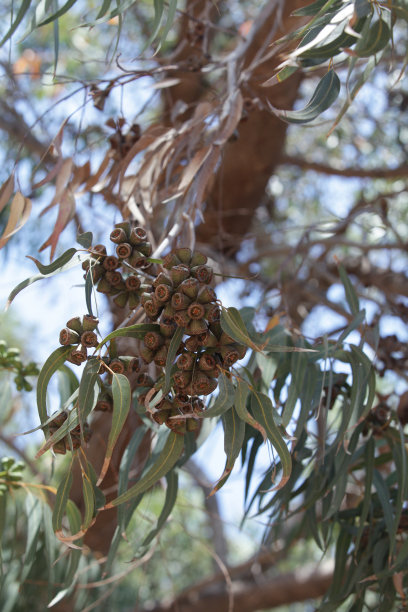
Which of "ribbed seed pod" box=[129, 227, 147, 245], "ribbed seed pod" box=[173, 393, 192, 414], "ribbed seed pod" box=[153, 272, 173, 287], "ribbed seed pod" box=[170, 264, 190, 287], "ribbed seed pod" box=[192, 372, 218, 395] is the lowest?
"ribbed seed pod" box=[173, 393, 192, 414]

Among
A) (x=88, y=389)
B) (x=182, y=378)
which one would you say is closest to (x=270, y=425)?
(x=182, y=378)

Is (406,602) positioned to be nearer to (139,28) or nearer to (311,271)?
(311,271)

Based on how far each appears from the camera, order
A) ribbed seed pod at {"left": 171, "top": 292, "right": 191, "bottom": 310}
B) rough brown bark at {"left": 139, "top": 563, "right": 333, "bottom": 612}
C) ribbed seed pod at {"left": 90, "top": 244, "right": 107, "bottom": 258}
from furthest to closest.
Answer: rough brown bark at {"left": 139, "top": 563, "right": 333, "bottom": 612} → ribbed seed pod at {"left": 90, "top": 244, "right": 107, "bottom": 258} → ribbed seed pod at {"left": 171, "top": 292, "right": 191, "bottom": 310}

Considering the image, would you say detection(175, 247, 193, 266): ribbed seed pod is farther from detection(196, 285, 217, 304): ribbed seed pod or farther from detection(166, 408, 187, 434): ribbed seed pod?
detection(166, 408, 187, 434): ribbed seed pod

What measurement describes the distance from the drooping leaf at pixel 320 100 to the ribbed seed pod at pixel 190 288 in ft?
1.00

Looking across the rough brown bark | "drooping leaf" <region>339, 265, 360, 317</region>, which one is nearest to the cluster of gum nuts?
"drooping leaf" <region>339, 265, 360, 317</region>

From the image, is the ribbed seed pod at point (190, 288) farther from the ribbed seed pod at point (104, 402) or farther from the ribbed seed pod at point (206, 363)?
the ribbed seed pod at point (104, 402)

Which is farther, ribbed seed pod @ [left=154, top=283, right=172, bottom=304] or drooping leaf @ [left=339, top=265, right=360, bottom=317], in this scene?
drooping leaf @ [left=339, top=265, right=360, bottom=317]

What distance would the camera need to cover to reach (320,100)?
105 cm

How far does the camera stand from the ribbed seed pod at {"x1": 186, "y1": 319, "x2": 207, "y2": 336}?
2.92 ft

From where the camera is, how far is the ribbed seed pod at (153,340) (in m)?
0.94

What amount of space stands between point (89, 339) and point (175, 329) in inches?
4.7

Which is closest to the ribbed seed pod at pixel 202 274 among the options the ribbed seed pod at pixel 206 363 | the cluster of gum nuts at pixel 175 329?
the cluster of gum nuts at pixel 175 329

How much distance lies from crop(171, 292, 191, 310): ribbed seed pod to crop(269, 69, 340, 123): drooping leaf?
328mm
